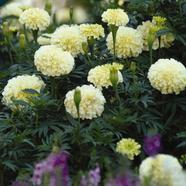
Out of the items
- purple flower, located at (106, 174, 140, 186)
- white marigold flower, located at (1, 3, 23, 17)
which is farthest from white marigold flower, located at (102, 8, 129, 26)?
white marigold flower, located at (1, 3, 23, 17)

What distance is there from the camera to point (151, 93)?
2658mm

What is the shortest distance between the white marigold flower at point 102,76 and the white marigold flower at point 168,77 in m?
0.14

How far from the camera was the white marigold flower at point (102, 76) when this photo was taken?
260 cm

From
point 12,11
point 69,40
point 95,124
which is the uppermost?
point 69,40

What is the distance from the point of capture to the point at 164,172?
1994 mm

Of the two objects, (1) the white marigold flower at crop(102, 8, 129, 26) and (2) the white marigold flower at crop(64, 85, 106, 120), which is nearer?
(2) the white marigold flower at crop(64, 85, 106, 120)

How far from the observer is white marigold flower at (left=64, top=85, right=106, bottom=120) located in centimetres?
249

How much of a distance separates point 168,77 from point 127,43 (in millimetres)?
336

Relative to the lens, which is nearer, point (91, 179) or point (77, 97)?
point (91, 179)

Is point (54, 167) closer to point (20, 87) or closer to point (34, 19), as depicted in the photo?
point (20, 87)

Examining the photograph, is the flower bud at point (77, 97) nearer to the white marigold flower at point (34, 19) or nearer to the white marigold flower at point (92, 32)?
the white marigold flower at point (92, 32)

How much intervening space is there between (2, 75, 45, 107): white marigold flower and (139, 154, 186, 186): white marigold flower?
81cm

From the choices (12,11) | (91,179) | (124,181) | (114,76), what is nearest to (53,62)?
(114,76)

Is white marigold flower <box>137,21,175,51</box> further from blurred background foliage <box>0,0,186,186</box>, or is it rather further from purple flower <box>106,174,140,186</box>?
purple flower <box>106,174,140,186</box>
